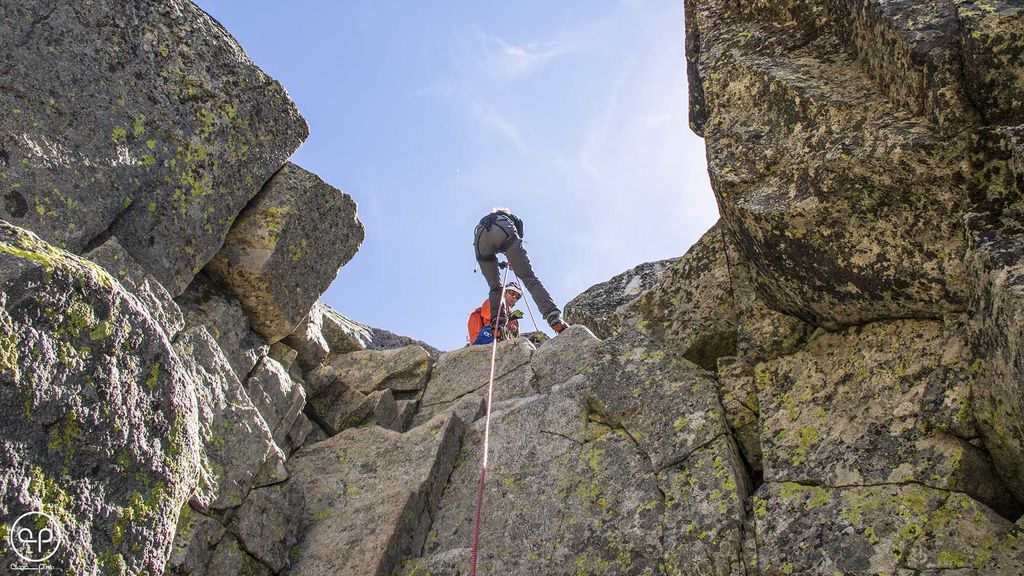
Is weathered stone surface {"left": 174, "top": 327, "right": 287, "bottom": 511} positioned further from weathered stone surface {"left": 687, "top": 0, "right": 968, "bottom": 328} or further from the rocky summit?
weathered stone surface {"left": 687, "top": 0, "right": 968, "bottom": 328}

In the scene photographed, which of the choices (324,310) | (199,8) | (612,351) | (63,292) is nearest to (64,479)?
(63,292)

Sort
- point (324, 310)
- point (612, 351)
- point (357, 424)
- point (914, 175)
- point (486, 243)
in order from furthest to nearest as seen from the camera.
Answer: point (486, 243) → point (324, 310) → point (357, 424) → point (612, 351) → point (914, 175)

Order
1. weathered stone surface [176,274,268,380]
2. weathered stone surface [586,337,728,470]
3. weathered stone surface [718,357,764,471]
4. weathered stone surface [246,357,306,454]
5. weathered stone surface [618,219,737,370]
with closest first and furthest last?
1. weathered stone surface [718,357,764,471]
2. weathered stone surface [586,337,728,470]
3. weathered stone surface [618,219,737,370]
4. weathered stone surface [176,274,268,380]
5. weathered stone surface [246,357,306,454]

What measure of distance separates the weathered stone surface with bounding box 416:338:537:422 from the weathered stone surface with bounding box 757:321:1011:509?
18.4 ft

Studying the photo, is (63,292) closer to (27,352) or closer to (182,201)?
(27,352)

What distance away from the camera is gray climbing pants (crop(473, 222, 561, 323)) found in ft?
57.0

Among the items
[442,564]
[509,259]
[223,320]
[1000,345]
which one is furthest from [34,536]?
[509,259]

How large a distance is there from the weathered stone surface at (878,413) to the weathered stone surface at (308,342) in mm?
7937

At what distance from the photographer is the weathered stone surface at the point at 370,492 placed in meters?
8.50

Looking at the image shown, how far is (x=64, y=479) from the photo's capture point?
5812 millimetres

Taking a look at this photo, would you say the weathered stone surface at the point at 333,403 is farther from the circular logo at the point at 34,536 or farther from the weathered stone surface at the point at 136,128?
the circular logo at the point at 34,536

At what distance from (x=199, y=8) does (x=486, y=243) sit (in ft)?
29.0

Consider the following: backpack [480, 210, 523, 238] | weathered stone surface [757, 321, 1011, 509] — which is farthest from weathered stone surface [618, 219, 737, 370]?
backpack [480, 210, 523, 238]

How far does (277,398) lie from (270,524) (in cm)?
258
